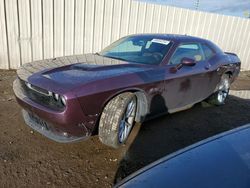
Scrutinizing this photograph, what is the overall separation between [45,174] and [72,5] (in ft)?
17.3

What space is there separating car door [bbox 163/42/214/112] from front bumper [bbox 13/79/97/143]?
1512mm

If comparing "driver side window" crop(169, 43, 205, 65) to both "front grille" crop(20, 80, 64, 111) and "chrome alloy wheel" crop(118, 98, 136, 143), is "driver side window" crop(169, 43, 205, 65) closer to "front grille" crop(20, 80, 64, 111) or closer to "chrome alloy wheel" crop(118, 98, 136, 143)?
"chrome alloy wheel" crop(118, 98, 136, 143)

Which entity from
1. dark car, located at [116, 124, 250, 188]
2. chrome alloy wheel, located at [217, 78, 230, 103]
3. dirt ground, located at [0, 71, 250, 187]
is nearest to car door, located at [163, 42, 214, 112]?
dirt ground, located at [0, 71, 250, 187]

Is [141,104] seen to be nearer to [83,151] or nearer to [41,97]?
[83,151]

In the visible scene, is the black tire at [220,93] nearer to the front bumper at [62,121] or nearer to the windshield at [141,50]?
the windshield at [141,50]

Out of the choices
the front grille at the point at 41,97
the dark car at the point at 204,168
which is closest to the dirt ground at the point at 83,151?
the front grille at the point at 41,97

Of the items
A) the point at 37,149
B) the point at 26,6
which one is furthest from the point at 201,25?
the point at 37,149

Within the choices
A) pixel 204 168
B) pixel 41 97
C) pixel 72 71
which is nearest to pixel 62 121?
pixel 41 97

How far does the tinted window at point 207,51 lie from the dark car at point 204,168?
312cm

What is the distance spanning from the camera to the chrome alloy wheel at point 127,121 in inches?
135

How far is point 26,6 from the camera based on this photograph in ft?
21.4

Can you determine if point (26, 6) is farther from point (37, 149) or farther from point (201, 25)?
point (201, 25)

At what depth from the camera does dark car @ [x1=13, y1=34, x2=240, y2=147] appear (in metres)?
2.93

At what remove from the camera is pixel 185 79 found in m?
4.28
